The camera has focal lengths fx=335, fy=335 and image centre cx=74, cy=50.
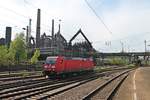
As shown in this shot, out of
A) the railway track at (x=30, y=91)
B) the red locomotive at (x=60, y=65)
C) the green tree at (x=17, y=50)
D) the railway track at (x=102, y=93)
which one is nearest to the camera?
the railway track at (x=30, y=91)

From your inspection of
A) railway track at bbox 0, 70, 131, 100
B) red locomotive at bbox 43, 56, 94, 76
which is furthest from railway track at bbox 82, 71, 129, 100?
red locomotive at bbox 43, 56, 94, 76

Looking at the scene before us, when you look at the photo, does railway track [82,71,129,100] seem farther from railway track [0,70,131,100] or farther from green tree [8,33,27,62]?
green tree [8,33,27,62]

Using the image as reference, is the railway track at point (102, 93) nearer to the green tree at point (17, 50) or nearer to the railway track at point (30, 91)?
the railway track at point (30, 91)

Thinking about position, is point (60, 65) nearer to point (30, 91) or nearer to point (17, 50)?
point (30, 91)

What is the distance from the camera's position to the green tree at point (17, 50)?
7838 cm

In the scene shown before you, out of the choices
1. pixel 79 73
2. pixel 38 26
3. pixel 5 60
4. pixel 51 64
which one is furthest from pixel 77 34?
pixel 51 64

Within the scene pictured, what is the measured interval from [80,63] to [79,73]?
7.40 feet

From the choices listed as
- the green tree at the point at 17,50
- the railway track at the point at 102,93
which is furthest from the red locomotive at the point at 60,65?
the green tree at the point at 17,50

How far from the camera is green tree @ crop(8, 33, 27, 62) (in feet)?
257

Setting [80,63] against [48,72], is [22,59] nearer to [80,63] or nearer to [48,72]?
[80,63]

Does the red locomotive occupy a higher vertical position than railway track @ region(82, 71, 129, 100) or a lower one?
higher

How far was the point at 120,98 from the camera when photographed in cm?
2141

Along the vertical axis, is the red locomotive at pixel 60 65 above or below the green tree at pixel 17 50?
below

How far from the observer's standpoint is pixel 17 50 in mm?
78688
